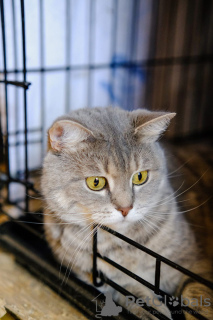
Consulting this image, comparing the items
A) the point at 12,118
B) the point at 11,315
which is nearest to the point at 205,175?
the point at 11,315

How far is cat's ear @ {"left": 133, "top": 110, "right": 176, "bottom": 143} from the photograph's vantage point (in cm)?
92

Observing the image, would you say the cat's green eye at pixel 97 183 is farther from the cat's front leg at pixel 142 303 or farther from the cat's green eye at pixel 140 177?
the cat's front leg at pixel 142 303

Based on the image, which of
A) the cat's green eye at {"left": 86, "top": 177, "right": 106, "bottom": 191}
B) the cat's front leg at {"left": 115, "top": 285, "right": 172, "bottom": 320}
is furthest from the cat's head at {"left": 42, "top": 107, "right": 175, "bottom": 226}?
the cat's front leg at {"left": 115, "top": 285, "right": 172, "bottom": 320}

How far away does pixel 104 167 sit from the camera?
36.2 inches

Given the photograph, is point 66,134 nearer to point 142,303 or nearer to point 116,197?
point 116,197

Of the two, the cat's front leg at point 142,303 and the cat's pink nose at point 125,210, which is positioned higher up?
the cat's pink nose at point 125,210

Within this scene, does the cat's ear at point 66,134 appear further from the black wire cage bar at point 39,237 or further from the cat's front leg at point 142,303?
the cat's front leg at point 142,303

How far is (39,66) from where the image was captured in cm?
175

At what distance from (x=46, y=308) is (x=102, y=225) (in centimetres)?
30

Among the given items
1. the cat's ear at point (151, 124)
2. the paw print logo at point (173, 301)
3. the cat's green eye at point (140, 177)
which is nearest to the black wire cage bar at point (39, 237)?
the paw print logo at point (173, 301)

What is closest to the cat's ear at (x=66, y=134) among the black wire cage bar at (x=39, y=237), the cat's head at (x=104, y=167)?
the cat's head at (x=104, y=167)

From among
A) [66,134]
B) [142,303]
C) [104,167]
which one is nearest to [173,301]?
[142,303]

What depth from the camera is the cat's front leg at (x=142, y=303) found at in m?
0.96

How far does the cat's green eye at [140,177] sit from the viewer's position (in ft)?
3.15
